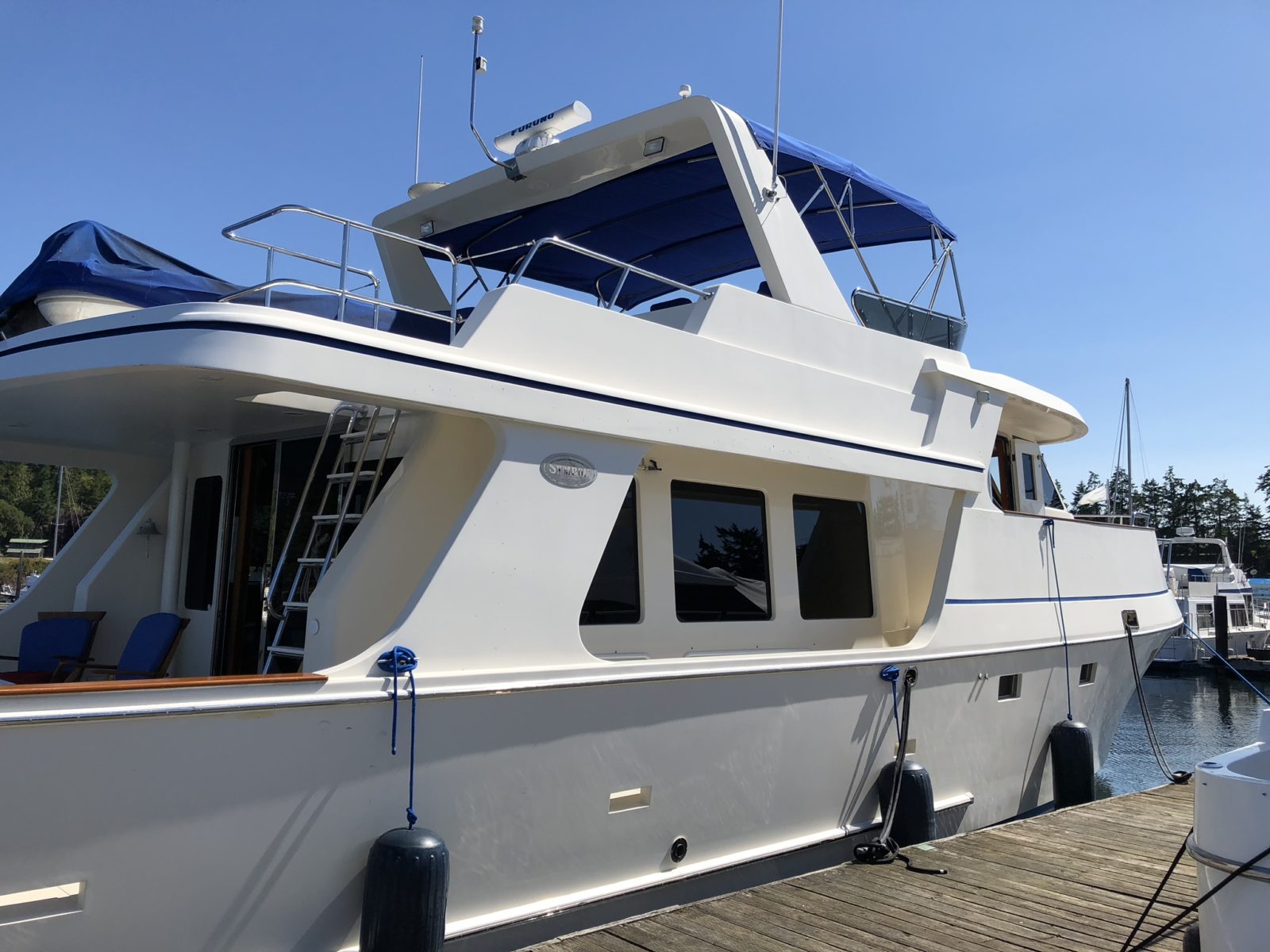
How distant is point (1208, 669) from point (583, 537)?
26839mm

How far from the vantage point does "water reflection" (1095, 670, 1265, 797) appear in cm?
1277

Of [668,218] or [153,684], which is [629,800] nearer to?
[153,684]

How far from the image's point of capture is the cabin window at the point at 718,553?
5535 mm

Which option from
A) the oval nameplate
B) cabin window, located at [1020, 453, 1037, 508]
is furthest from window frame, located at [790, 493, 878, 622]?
cabin window, located at [1020, 453, 1037, 508]

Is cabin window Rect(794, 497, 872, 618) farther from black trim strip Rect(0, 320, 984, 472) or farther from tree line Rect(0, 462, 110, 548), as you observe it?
tree line Rect(0, 462, 110, 548)

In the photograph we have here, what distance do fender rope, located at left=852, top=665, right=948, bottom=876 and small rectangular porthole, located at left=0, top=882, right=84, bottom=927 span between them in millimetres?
3915

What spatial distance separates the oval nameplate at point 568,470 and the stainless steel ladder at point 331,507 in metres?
0.75

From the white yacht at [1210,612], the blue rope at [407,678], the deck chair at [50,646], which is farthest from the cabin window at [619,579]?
the white yacht at [1210,612]

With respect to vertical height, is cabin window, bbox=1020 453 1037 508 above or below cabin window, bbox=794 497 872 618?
above

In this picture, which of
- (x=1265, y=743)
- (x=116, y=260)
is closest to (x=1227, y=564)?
(x=1265, y=743)

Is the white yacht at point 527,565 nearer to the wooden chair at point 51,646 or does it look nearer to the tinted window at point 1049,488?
the wooden chair at point 51,646

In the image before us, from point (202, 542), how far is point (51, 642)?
100 cm

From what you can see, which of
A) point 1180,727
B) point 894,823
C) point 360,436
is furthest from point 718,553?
point 1180,727

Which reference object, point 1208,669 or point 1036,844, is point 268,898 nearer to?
point 1036,844
